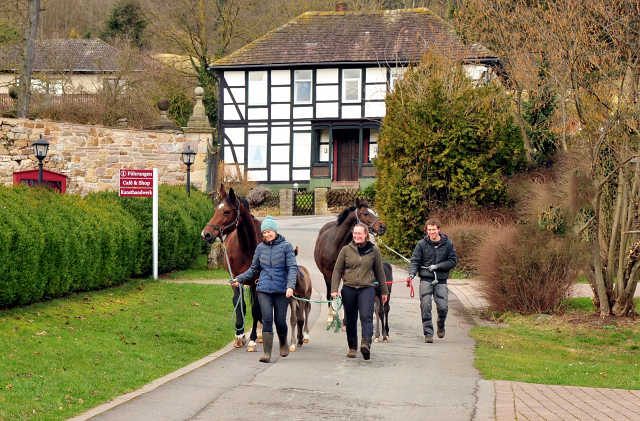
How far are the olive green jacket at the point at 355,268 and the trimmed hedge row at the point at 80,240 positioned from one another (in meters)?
4.65

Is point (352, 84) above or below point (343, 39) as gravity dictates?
below

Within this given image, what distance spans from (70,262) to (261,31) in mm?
42317

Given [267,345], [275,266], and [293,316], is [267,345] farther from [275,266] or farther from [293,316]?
[293,316]

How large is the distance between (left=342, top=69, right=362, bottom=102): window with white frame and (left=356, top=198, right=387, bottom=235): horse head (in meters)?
33.8

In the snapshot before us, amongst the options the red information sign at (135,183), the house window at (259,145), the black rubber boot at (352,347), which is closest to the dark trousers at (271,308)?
the black rubber boot at (352,347)

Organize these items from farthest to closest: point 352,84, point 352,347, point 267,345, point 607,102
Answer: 1. point 352,84
2. point 607,102
3. point 352,347
4. point 267,345

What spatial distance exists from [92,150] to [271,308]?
56.2 feet

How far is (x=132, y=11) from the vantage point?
61.1 meters

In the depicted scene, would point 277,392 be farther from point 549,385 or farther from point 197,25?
point 197,25

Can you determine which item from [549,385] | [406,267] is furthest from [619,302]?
[406,267]

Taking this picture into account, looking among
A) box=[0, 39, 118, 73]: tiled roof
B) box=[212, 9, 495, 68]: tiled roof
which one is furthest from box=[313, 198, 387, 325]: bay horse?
box=[0, 39, 118, 73]: tiled roof

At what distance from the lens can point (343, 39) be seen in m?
46.4

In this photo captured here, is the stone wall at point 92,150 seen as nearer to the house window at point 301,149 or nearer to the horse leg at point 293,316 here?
the horse leg at point 293,316

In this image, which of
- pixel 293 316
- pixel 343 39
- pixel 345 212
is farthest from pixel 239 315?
pixel 343 39
